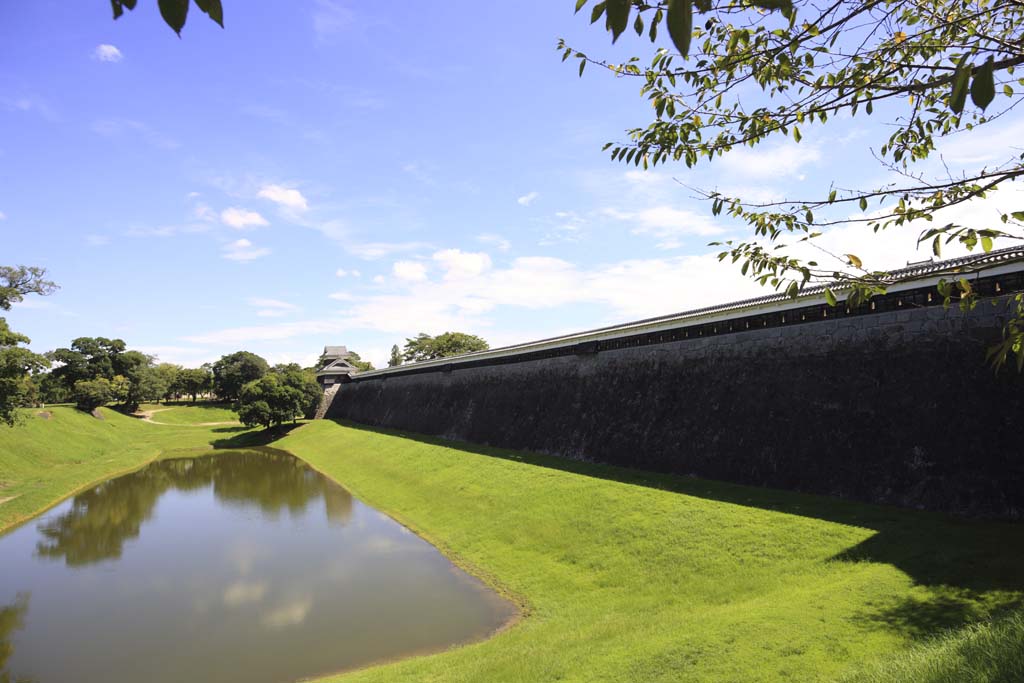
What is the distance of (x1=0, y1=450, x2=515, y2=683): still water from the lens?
9352mm

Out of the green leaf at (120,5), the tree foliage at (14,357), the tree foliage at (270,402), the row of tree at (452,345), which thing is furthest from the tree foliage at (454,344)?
the green leaf at (120,5)

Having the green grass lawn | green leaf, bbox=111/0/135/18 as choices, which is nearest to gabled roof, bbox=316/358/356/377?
the green grass lawn

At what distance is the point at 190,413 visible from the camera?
60.9 metres

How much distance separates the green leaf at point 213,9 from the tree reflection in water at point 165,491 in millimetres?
12356

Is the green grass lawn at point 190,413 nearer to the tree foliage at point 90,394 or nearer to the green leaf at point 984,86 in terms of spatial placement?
the tree foliage at point 90,394

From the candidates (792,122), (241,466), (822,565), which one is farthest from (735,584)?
(241,466)

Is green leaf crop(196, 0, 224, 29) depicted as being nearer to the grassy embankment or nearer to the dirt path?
the grassy embankment

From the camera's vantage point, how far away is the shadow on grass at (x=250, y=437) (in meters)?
41.8

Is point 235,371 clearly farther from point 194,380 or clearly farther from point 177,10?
point 177,10

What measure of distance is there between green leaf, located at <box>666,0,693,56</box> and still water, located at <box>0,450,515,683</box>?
1027cm

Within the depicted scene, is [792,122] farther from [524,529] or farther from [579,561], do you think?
[524,529]

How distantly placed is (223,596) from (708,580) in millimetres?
10494

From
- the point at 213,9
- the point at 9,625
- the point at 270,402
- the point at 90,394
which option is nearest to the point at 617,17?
the point at 213,9

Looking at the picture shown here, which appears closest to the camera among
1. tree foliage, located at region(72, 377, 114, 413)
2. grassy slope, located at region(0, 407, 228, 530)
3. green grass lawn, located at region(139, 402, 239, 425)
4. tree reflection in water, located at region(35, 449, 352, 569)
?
tree reflection in water, located at region(35, 449, 352, 569)
